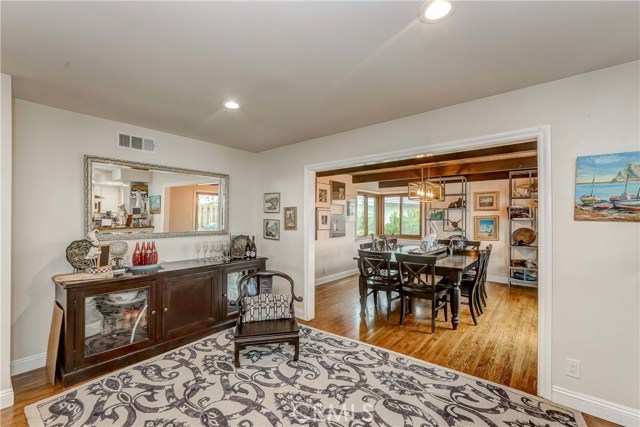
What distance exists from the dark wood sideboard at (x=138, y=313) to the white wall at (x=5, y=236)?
337 mm

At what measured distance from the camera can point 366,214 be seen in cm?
791

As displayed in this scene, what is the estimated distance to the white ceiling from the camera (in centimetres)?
153

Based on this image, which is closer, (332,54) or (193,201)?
(332,54)

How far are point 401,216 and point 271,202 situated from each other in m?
4.73

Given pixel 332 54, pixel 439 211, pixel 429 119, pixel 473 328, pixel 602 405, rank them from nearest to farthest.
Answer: pixel 332 54
pixel 602 405
pixel 429 119
pixel 473 328
pixel 439 211

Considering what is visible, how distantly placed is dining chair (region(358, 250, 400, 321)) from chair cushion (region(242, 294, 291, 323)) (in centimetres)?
147

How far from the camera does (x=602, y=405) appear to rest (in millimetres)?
2090

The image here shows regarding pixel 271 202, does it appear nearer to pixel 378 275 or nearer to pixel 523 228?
pixel 378 275

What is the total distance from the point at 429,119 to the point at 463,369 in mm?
2517

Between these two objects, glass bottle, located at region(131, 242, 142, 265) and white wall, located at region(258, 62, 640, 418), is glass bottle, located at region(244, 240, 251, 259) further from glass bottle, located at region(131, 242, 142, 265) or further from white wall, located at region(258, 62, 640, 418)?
white wall, located at region(258, 62, 640, 418)

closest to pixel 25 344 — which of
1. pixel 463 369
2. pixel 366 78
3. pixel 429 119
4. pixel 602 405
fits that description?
pixel 366 78

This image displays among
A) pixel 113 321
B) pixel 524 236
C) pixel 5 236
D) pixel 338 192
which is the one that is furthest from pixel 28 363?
pixel 524 236

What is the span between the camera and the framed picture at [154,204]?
138 inches

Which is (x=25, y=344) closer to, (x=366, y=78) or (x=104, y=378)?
(x=104, y=378)
